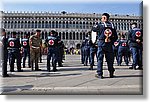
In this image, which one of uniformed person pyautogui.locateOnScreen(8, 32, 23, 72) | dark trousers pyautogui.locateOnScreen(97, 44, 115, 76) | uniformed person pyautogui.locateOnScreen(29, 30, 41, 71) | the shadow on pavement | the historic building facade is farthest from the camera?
uniformed person pyautogui.locateOnScreen(29, 30, 41, 71)

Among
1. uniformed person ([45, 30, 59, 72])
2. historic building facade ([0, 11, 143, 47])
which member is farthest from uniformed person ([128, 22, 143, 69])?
uniformed person ([45, 30, 59, 72])

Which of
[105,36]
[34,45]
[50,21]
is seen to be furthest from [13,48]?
[105,36]

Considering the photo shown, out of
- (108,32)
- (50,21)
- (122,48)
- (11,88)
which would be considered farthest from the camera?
(122,48)

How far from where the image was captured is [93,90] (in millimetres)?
5598

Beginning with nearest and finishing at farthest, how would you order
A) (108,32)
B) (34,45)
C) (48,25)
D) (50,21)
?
(108,32), (48,25), (50,21), (34,45)

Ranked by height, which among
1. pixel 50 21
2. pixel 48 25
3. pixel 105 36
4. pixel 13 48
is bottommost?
pixel 13 48

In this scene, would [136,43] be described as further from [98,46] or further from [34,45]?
[34,45]

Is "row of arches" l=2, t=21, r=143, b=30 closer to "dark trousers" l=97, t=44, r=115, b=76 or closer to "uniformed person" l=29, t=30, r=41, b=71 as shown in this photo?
"dark trousers" l=97, t=44, r=115, b=76

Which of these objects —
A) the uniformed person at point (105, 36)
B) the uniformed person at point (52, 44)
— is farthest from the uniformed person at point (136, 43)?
the uniformed person at point (52, 44)

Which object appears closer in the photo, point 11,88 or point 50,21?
point 11,88

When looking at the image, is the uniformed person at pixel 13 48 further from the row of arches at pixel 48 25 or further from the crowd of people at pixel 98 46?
the row of arches at pixel 48 25

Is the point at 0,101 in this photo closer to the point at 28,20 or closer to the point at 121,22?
the point at 28,20
